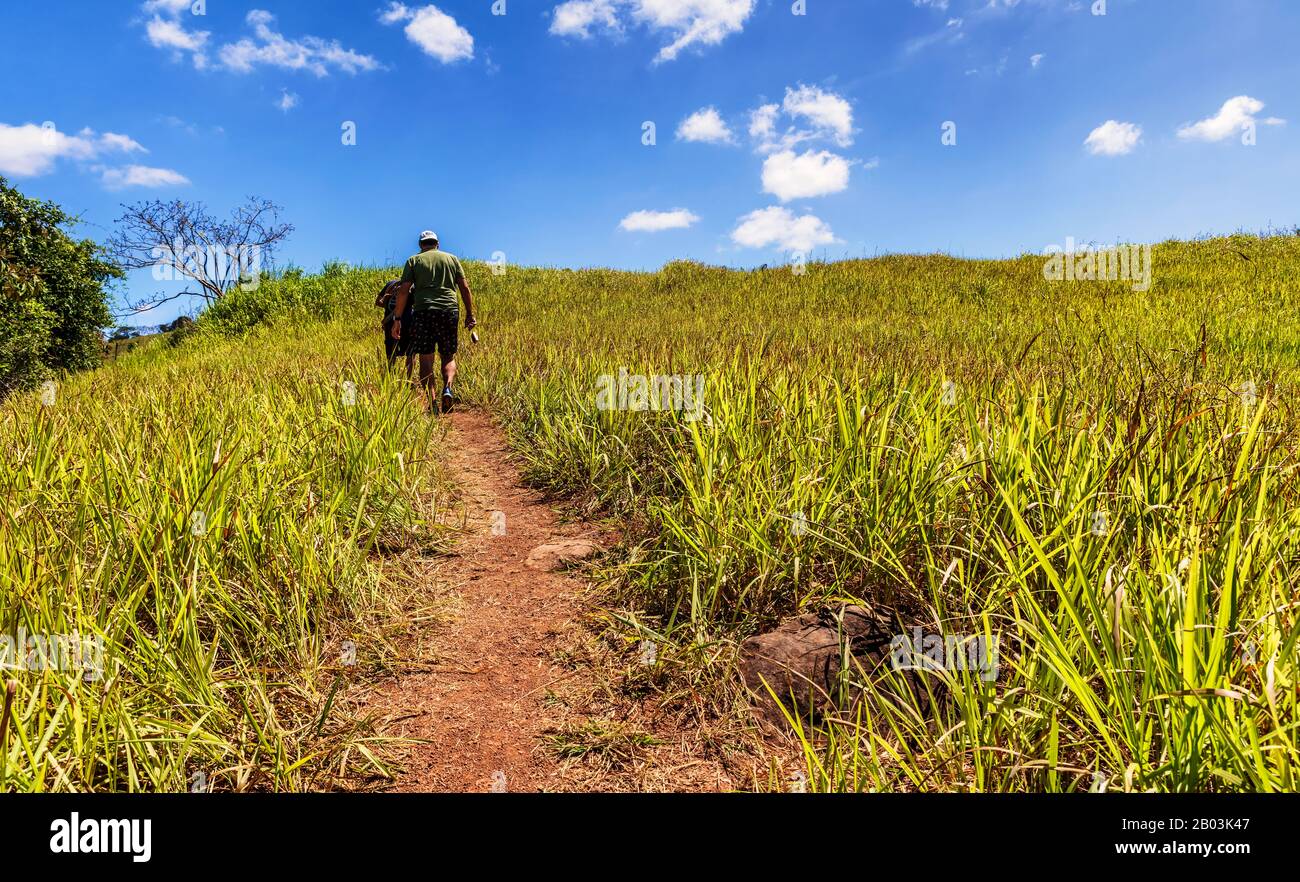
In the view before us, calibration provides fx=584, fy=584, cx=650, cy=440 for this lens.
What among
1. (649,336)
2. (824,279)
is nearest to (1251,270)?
(824,279)

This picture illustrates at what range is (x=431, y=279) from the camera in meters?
6.83

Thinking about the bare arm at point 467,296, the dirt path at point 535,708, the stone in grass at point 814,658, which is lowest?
the dirt path at point 535,708

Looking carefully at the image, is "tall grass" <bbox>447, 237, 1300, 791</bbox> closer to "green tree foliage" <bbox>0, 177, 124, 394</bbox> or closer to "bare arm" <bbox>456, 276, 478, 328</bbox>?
"bare arm" <bbox>456, 276, 478, 328</bbox>

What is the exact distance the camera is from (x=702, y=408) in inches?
144

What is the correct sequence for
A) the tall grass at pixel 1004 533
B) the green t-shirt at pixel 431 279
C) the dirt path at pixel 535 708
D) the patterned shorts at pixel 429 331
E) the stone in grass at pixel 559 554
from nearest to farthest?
1. the tall grass at pixel 1004 533
2. the dirt path at pixel 535 708
3. the stone in grass at pixel 559 554
4. the green t-shirt at pixel 431 279
5. the patterned shorts at pixel 429 331

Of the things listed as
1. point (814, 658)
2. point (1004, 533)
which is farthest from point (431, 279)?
point (1004, 533)

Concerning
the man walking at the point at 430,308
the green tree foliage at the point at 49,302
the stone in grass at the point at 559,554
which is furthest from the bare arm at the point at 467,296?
the green tree foliage at the point at 49,302

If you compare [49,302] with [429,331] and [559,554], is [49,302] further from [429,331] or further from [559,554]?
[559,554]

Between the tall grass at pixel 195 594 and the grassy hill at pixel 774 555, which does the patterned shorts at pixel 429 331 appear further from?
the tall grass at pixel 195 594

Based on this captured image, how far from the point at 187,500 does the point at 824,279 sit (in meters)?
15.1

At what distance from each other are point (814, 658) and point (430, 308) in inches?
245

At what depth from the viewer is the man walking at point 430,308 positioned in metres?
6.84

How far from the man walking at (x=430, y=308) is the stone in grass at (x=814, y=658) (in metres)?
5.57
